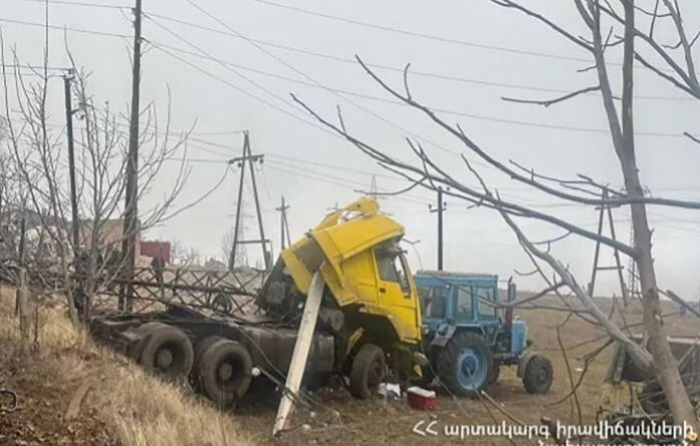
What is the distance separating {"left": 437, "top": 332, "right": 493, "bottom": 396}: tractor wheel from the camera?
12.0m

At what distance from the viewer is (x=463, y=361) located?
1217 cm

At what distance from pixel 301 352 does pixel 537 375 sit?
5.90 meters

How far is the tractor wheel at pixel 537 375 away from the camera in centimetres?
1357

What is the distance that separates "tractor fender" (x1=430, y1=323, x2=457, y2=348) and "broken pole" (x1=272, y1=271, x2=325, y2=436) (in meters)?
3.04

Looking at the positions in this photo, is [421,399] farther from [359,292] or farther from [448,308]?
[448,308]

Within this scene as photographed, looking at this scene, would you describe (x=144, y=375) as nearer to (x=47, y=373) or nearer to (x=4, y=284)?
(x=47, y=373)

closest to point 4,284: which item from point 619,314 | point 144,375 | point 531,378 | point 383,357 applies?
point 144,375

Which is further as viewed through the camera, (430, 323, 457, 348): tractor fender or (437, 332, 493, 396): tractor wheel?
(430, 323, 457, 348): tractor fender

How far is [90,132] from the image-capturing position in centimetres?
974

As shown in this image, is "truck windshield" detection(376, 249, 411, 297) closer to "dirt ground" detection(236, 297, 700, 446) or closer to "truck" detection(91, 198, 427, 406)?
"truck" detection(91, 198, 427, 406)


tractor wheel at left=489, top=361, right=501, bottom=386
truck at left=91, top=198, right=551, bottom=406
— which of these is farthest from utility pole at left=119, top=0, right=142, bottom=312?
tractor wheel at left=489, top=361, right=501, bottom=386

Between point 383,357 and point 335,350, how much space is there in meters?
0.74

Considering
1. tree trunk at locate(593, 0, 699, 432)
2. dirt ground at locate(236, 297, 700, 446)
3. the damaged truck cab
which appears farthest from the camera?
the damaged truck cab

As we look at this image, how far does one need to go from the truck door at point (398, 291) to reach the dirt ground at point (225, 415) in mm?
1145
